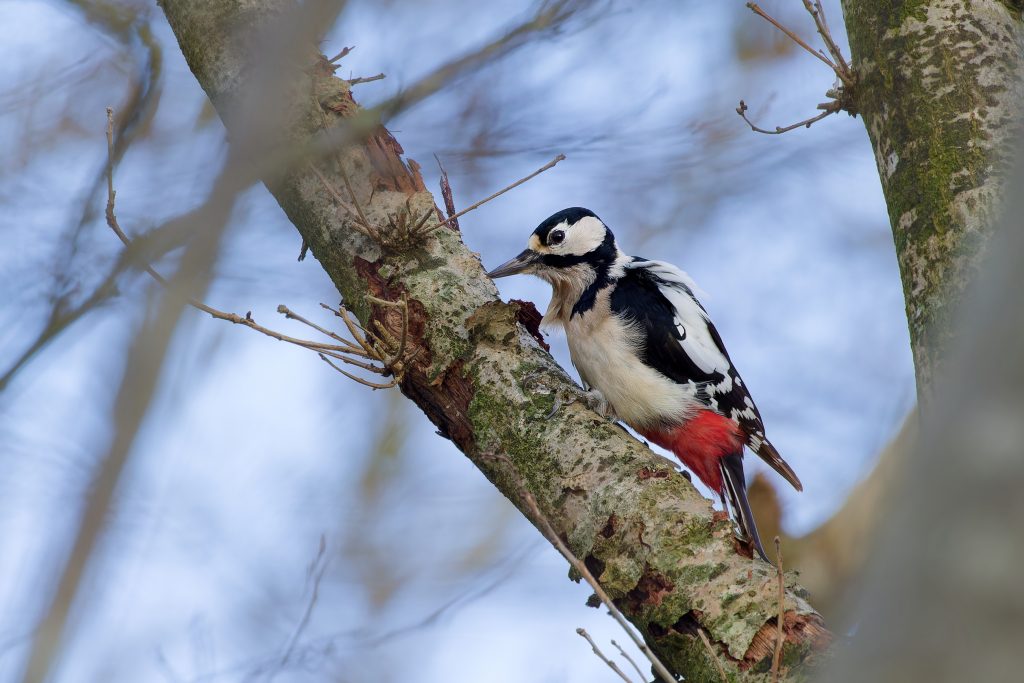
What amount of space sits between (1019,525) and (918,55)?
250 cm

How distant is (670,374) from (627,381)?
0.22 m

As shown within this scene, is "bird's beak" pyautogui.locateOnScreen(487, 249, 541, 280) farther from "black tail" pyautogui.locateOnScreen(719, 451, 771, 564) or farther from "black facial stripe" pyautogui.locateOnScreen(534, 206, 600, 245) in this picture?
"black tail" pyautogui.locateOnScreen(719, 451, 771, 564)

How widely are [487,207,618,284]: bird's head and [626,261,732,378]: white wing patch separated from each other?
0.27 meters

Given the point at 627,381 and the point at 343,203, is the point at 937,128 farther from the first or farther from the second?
the point at 343,203

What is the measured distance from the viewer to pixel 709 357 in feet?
13.4

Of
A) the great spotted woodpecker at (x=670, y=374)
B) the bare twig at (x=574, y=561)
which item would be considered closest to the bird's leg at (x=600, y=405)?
the great spotted woodpecker at (x=670, y=374)

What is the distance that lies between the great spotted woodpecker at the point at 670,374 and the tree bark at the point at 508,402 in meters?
0.63

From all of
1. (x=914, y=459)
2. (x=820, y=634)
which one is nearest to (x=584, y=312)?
(x=820, y=634)

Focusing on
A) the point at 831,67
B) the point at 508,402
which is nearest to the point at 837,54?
the point at 831,67

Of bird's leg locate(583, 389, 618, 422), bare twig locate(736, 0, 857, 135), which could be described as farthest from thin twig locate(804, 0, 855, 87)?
bird's leg locate(583, 389, 618, 422)

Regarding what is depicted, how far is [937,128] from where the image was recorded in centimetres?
277

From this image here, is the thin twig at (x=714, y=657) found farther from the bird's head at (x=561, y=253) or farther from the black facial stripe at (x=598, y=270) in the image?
the bird's head at (x=561, y=253)

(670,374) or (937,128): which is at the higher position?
(670,374)

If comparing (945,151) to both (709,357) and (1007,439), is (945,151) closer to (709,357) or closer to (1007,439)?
(709,357)
